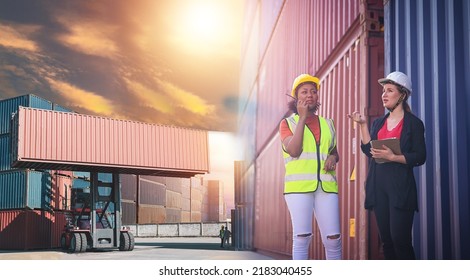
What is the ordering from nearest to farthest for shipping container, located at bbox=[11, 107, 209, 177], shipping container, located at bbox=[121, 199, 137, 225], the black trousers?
the black trousers → shipping container, located at bbox=[11, 107, 209, 177] → shipping container, located at bbox=[121, 199, 137, 225]

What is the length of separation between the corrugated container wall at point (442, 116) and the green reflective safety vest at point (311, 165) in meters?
0.87

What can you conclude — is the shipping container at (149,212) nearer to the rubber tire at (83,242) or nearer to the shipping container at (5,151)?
the shipping container at (5,151)

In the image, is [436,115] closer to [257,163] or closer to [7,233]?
[257,163]

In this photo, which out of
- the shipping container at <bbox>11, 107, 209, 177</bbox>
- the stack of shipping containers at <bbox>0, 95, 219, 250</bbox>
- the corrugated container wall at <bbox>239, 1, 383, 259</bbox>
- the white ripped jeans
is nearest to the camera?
the white ripped jeans

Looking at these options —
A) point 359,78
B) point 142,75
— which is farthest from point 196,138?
point 359,78

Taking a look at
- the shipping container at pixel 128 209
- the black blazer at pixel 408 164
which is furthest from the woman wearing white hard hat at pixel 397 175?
the shipping container at pixel 128 209

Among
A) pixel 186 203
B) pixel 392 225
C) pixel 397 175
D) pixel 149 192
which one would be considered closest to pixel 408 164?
pixel 397 175

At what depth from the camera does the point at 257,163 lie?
15.5 m

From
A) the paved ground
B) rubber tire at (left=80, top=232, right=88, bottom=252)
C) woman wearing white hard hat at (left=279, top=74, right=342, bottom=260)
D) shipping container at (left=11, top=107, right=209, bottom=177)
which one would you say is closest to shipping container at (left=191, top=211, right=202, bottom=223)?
the paved ground

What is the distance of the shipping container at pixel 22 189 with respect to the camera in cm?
1911

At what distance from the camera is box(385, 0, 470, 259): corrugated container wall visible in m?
5.38

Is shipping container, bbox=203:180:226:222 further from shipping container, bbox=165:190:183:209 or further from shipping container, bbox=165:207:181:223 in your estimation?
shipping container, bbox=165:190:183:209

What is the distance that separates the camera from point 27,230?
19219 mm

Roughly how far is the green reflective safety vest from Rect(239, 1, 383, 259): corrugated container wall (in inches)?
38.2
